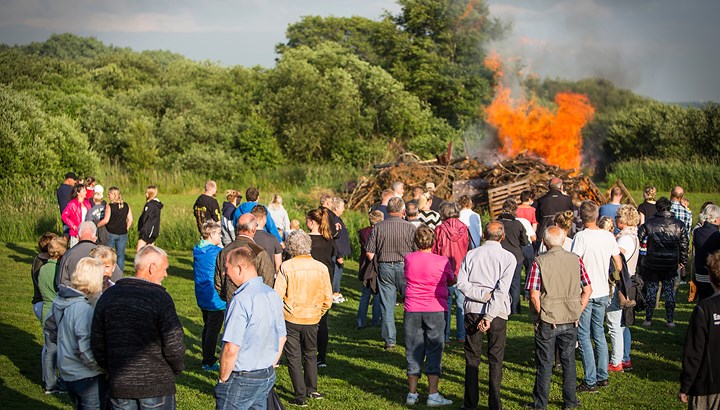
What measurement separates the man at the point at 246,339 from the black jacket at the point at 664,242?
7.35 meters

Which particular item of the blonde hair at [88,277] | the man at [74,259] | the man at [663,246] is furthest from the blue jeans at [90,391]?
the man at [663,246]

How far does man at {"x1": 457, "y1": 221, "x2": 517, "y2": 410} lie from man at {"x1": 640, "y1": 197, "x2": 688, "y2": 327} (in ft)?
14.6

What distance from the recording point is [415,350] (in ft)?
27.5

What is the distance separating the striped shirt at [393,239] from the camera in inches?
420

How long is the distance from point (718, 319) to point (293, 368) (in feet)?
14.2

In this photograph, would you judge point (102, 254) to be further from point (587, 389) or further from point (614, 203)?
point (614, 203)

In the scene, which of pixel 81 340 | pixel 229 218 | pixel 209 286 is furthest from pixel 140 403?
pixel 229 218

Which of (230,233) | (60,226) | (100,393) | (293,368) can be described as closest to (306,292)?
(293,368)

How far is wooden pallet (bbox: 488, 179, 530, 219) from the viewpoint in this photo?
23.2m

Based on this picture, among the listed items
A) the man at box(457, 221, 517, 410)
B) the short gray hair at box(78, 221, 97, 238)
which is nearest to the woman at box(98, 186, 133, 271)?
the short gray hair at box(78, 221, 97, 238)

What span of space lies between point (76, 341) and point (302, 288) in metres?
2.70

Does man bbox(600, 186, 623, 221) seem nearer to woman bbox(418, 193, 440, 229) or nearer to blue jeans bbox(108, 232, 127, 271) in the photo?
woman bbox(418, 193, 440, 229)

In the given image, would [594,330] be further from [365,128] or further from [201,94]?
[201,94]

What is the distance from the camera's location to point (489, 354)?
792cm
